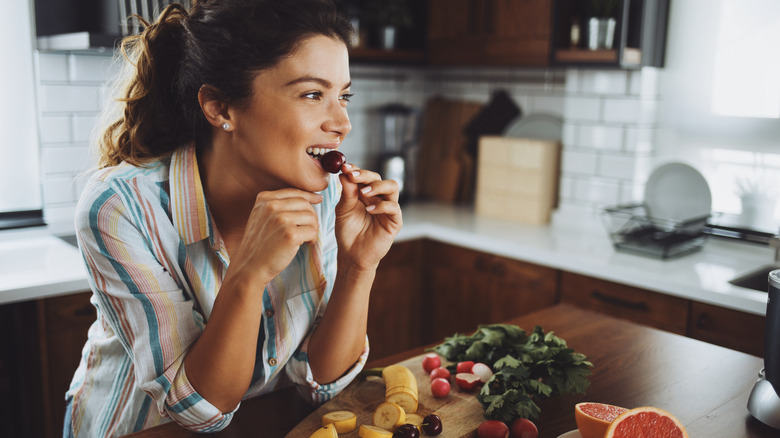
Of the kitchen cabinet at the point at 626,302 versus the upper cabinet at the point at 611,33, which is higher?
the upper cabinet at the point at 611,33

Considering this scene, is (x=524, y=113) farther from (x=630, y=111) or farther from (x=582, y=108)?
(x=630, y=111)

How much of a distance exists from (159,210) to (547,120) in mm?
2395

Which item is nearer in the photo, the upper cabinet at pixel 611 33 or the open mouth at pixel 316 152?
the open mouth at pixel 316 152

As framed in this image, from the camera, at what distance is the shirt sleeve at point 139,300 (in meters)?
1.14

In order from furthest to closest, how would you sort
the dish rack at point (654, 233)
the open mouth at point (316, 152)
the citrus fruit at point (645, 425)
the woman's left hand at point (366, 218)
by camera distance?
the dish rack at point (654, 233) < the woman's left hand at point (366, 218) < the open mouth at point (316, 152) < the citrus fruit at point (645, 425)

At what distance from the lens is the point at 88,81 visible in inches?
102

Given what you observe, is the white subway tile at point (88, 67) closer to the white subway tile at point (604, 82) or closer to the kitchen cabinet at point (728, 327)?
the white subway tile at point (604, 82)

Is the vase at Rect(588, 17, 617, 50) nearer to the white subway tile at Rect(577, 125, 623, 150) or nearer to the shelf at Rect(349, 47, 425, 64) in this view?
the white subway tile at Rect(577, 125, 623, 150)

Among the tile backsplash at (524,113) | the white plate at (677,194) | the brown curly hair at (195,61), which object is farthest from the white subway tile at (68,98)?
the white plate at (677,194)

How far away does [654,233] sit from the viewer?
8.64 ft

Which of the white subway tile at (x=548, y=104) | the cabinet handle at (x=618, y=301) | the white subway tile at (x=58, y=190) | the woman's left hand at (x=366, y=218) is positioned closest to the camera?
the woman's left hand at (x=366, y=218)

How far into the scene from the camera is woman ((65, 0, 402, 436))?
3.78 ft

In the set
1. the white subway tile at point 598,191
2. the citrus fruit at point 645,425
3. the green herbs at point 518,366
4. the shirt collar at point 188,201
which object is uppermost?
the shirt collar at point 188,201

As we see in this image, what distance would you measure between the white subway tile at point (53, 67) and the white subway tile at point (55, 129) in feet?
0.49
